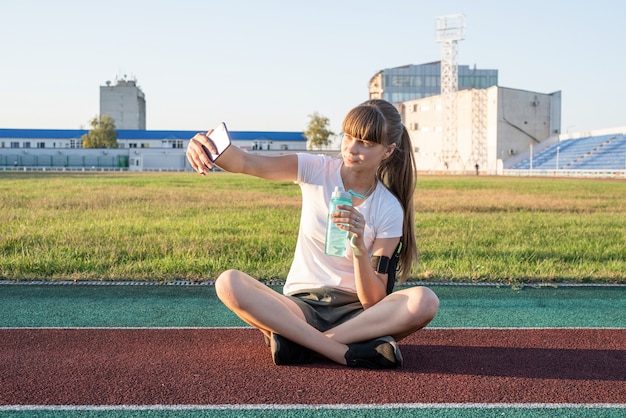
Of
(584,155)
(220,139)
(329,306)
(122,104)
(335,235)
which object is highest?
(122,104)

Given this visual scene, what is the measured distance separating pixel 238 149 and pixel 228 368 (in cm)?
116

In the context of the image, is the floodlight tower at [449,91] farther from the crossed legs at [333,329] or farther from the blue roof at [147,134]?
the crossed legs at [333,329]

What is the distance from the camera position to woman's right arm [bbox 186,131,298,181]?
3568 mm

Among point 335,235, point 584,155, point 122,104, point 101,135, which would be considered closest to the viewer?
point 335,235

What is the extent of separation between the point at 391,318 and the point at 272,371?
27.2 inches

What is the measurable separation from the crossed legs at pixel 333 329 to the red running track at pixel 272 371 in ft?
0.49

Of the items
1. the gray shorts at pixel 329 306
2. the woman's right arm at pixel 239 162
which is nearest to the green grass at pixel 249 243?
the gray shorts at pixel 329 306

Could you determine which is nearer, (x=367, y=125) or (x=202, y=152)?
(x=202, y=152)

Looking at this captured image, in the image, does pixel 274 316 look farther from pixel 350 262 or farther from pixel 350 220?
pixel 350 220

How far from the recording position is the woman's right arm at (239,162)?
3.57 m

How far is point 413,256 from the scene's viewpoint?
4348mm

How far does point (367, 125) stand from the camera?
3828 mm

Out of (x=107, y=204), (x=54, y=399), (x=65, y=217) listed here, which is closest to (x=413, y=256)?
(x=54, y=399)

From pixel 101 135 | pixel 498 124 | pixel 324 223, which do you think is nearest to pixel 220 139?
pixel 324 223
